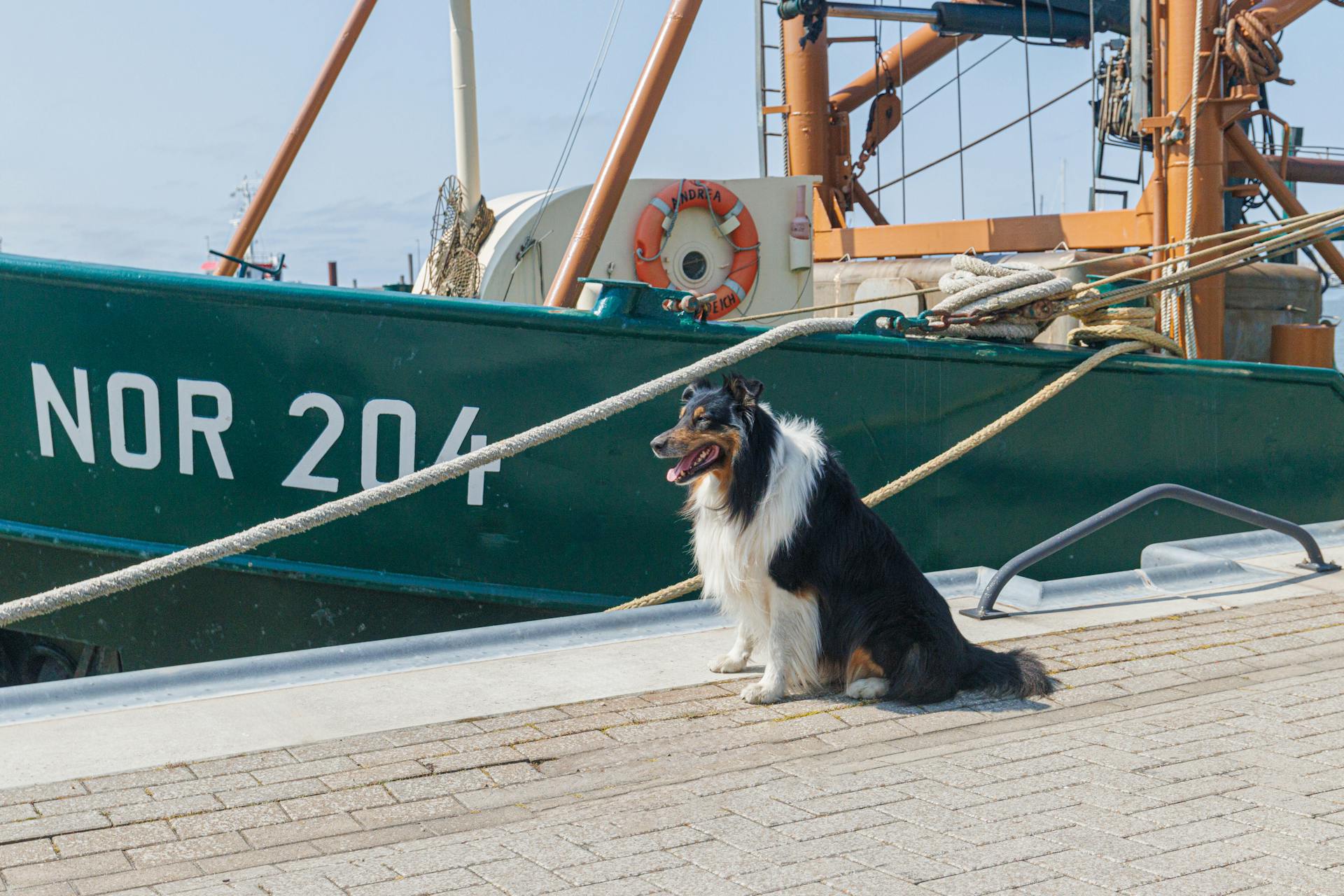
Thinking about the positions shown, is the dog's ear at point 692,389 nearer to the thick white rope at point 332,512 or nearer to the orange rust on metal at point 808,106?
the thick white rope at point 332,512

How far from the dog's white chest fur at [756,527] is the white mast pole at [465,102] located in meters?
3.93

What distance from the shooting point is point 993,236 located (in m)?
9.43

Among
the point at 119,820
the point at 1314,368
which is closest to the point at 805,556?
the point at 119,820

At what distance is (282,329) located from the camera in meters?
5.61

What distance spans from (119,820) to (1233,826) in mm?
2713

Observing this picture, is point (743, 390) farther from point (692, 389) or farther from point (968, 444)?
point (968, 444)

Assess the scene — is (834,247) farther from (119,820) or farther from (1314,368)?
(119,820)

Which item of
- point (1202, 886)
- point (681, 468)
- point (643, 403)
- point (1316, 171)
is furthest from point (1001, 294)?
point (1316, 171)

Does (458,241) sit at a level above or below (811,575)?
above

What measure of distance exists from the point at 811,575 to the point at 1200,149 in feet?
17.4

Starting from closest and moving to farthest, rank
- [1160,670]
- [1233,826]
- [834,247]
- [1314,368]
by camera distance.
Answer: [1233,826], [1160,670], [1314,368], [834,247]

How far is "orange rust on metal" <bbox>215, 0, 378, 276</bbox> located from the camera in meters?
8.32

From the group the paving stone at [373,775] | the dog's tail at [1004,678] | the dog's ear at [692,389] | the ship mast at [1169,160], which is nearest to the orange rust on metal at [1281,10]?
the ship mast at [1169,160]

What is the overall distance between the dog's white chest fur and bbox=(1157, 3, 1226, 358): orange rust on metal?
478 cm
